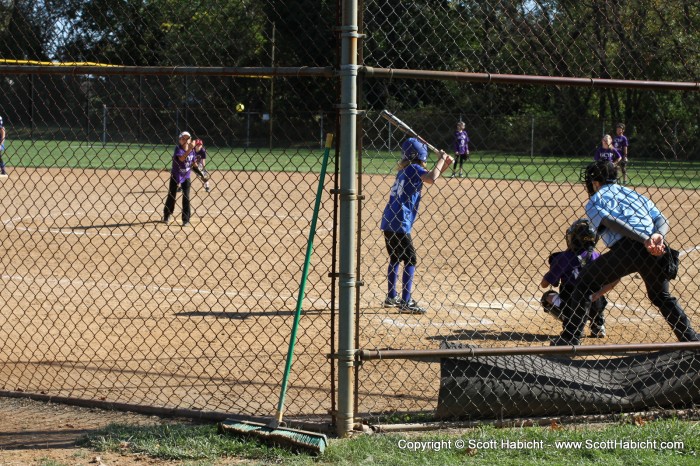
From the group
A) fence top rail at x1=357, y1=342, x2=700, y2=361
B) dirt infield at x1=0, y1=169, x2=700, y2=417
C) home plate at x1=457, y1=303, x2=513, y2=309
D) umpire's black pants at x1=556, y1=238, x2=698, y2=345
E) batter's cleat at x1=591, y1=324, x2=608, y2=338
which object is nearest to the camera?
fence top rail at x1=357, y1=342, x2=700, y2=361

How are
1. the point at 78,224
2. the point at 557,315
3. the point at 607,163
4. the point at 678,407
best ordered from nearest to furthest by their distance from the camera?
the point at 678,407, the point at 607,163, the point at 557,315, the point at 78,224

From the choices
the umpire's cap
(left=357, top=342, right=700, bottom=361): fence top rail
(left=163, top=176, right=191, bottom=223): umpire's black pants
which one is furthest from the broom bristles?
(left=163, top=176, right=191, bottom=223): umpire's black pants

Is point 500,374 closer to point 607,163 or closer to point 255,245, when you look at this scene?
point 607,163

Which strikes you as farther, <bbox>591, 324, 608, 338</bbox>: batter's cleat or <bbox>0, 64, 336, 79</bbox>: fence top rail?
<bbox>591, 324, 608, 338</bbox>: batter's cleat

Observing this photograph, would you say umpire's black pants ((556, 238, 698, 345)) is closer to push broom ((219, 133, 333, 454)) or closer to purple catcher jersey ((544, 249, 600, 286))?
purple catcher jersey ((544, 249, 600, 286))

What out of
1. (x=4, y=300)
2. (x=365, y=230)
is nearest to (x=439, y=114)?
(x=365, y=230)

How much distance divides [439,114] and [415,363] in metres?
22.0

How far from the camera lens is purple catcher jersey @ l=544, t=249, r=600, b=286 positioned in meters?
7.69

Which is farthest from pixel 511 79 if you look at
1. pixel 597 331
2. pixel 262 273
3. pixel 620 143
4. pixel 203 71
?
pixel 620 143

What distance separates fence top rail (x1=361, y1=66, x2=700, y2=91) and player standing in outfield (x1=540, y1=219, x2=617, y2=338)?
2.28 metres

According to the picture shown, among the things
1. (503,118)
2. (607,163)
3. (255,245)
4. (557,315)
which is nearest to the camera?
(607,163)

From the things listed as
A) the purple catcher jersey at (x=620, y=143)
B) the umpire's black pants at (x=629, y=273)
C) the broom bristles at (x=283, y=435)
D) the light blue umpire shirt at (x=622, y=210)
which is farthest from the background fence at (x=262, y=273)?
the purple catcher jersey at (x=620, y=143)

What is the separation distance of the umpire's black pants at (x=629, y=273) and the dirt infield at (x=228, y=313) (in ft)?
3.34

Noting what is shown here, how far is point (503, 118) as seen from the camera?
26.6 meters
